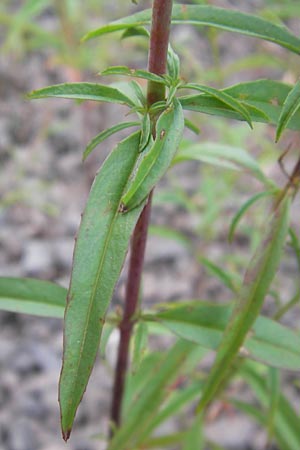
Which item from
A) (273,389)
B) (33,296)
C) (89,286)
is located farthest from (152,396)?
(89,286)

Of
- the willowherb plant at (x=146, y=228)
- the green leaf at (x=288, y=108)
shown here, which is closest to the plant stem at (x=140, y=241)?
the willowherb plant at (x=146, y=228)

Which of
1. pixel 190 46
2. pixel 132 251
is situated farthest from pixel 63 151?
pixel 132 251

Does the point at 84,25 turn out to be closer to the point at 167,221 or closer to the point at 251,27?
the point at 167,221

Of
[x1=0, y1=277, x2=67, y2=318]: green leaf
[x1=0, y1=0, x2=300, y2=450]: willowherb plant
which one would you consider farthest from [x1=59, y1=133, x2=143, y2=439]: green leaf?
[x1=0, y1=277, x2=67, y2=318]: green leaf

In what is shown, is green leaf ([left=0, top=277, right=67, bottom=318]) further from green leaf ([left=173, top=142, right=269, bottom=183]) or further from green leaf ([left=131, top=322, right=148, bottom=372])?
green leaf ([left=173, top=142, right=269, bottom=183])

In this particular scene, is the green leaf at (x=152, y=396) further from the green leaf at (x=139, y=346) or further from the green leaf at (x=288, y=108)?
the green leaf at (x=288, y=108)

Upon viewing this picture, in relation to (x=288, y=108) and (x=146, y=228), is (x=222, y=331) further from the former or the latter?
(x=288, y=108)
